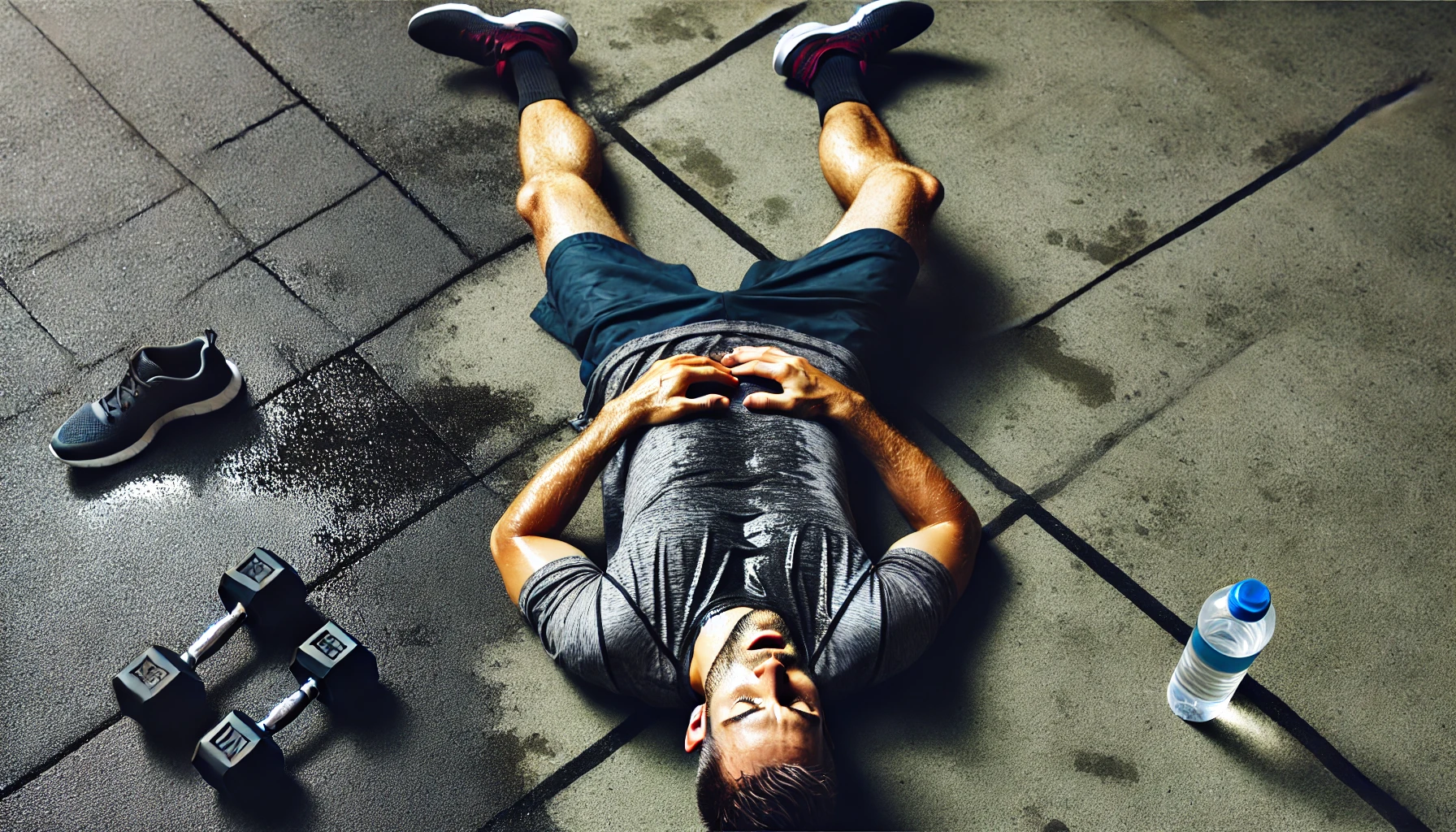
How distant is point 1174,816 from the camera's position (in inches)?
91.3

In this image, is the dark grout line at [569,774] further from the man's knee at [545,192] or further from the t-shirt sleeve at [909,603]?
the man's knee at [545,192]

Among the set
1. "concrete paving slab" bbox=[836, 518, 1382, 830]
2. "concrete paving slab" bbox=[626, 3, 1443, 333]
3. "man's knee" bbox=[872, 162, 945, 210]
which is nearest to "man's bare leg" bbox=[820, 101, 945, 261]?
"man's knee" bbox=[872, 162, 945, 210]

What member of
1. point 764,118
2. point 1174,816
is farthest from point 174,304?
point 1174,816

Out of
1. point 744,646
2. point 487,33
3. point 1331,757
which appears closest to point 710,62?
point 487,33

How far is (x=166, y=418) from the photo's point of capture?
278 centimetres

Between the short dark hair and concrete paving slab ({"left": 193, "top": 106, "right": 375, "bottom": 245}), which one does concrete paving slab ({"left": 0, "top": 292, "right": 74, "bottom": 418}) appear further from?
the short dark hair

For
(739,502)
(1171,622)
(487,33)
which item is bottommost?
(1171,622)

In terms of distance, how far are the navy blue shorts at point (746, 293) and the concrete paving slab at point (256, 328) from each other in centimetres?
68

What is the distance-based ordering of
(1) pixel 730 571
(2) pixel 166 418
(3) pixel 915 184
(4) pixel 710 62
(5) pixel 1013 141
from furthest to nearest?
1. (4) pixel 710 62
2. (5) pixel 1013 141
3. (3) pixel 915 184
4. (2) pixel 166 418
5. (1) pixel 730 571

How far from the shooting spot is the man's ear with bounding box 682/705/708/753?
2.14 metres

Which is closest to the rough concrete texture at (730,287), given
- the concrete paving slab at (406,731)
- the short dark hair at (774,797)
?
the concrete paving slab at (406,731)

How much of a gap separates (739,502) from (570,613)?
42 centimetres

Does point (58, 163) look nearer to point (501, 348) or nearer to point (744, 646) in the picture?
point (501, 348)

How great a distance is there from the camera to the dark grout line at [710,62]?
3488 millimetres
